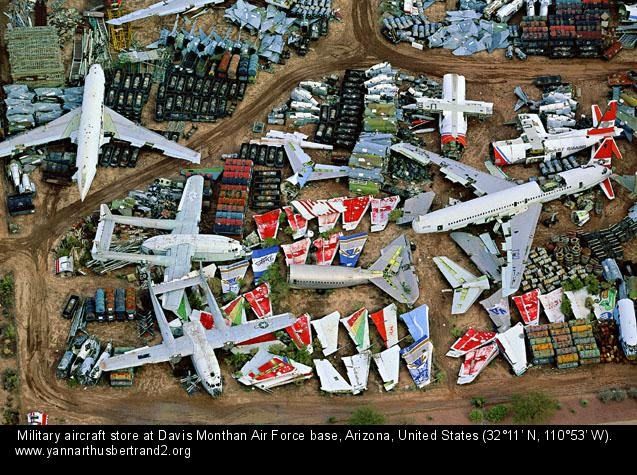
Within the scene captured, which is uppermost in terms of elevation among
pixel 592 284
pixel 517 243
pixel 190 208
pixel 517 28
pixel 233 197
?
pixel 517 28

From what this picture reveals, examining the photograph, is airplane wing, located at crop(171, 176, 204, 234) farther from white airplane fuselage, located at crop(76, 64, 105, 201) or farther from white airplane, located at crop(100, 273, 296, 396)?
white airplane fuselage, located at crop(76, 64, 105, 201)

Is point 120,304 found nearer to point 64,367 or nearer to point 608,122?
point 64,367

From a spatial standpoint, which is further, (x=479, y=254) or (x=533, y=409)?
(x=479, y=254)

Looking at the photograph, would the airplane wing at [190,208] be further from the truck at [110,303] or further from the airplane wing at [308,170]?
the airplane wing at [308,170]

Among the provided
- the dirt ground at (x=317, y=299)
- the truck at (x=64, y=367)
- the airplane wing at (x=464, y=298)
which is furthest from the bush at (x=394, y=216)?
the truck at (x=64, y=367)

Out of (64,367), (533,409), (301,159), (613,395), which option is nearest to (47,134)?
(301,159)

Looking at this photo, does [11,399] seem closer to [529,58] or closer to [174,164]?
[174,164]
